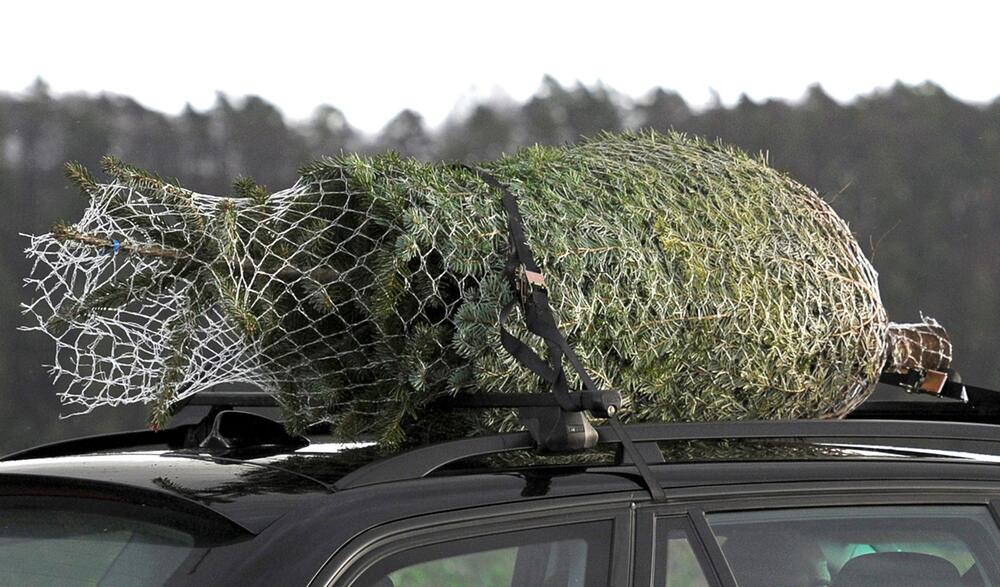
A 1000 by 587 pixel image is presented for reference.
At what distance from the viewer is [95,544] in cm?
177

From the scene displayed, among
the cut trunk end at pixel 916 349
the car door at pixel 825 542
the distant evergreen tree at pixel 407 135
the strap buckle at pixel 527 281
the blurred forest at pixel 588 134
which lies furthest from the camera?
the distant evergreen tree at pixel 407 135

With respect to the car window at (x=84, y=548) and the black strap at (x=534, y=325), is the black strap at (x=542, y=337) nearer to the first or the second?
the black strap at (x=534, y=325)

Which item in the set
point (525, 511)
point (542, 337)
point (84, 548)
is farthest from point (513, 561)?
point (84, 548)

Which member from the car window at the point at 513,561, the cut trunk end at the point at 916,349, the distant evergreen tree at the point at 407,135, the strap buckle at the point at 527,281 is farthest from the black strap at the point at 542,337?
the distant evergreen tree at the point at 407,135

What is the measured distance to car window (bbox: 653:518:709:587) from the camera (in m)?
1.78

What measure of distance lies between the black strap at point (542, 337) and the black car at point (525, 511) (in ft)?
0.05

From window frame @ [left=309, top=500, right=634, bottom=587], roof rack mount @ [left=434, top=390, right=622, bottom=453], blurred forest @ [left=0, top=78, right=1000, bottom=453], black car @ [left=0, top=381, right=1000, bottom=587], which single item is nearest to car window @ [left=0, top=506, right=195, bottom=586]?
black car @ [left=0, top=381, right=1000, bottom=587]

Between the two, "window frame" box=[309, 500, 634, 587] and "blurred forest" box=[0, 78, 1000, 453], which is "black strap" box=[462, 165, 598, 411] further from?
"blurred forest" box=[0, 78, 1000, 453]

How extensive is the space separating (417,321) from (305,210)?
0.29 m

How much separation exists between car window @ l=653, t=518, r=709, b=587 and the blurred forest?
3287mm

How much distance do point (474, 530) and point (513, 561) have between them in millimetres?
111

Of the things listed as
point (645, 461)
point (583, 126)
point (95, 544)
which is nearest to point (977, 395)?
point (645, 461)

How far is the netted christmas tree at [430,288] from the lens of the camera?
2035mm

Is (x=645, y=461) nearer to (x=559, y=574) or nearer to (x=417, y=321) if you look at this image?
(x=559, y=574)
